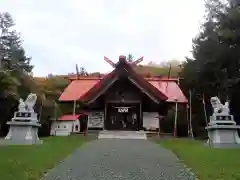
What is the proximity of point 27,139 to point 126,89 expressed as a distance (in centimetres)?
1336

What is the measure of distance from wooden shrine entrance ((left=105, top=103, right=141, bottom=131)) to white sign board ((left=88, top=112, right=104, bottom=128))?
1.60 ft

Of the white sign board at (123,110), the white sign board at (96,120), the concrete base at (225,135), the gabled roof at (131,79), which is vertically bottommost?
the concrete base at (225,135)

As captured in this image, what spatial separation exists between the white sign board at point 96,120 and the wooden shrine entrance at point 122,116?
Result: 19.2 inches

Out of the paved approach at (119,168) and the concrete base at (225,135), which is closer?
the paved approach at (119,168)

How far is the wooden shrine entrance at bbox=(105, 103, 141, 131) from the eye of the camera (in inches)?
1156

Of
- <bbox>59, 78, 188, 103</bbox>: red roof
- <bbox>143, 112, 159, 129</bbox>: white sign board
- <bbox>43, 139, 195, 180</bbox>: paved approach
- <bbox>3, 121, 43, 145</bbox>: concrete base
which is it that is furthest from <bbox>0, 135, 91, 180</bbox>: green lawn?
<bbox>59, 78, 188, 103</bbox>: red roof

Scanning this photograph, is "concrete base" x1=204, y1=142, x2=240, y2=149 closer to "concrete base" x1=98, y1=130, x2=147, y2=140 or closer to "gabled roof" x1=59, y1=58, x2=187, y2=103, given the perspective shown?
"concrete base" x1=98, y1=130, x2=147, y2=140

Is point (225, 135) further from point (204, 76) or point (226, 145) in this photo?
point (204, 76)

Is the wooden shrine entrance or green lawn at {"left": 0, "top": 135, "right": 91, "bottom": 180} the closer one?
green lawn at {"left": 0, "top": 135, "right": 91, "bottom": 180}

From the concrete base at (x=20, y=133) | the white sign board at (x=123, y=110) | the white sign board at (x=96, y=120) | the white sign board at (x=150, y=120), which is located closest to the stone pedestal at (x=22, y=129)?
the concrete base at (x=20, y=133)

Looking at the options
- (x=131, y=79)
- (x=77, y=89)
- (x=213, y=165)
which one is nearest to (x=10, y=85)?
(x=77, y=89)

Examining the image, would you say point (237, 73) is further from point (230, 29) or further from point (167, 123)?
point (167, 123)

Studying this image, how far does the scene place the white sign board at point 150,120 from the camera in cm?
2905

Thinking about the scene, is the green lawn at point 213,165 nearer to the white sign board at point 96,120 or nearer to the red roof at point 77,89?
the white sign board at point 96,120
